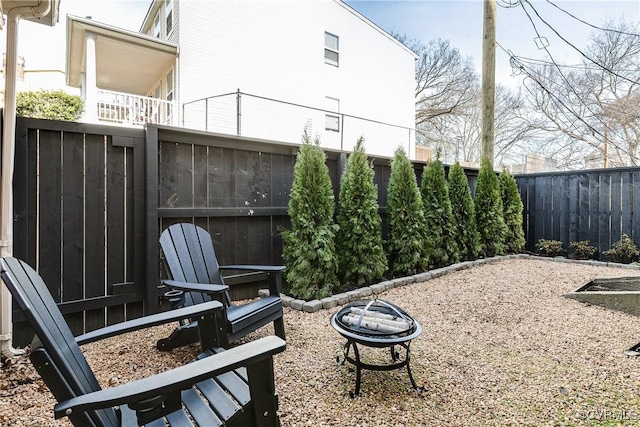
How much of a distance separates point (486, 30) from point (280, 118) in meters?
5.51

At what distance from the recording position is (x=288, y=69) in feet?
33.8

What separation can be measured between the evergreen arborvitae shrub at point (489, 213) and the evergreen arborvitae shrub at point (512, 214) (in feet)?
1.26

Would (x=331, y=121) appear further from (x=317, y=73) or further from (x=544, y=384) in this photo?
(x=544, y=384)

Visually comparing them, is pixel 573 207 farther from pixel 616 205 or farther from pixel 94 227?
pixel 94 227

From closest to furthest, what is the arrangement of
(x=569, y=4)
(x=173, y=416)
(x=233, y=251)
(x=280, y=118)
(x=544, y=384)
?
1. (x=173, y=416)
2. (x=544, y=384)
3. (x=233, y=251)
4. (x=569, y=4)
5. (x=280, y=118)

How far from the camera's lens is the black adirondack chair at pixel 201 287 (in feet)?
7.10

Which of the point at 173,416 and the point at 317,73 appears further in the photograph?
the point at 317,73

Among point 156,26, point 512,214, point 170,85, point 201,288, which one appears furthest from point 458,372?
point 156,26

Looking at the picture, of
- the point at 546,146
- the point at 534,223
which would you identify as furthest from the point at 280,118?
the point at 546,146

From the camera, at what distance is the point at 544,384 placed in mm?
2062

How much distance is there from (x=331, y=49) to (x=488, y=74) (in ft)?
20.1

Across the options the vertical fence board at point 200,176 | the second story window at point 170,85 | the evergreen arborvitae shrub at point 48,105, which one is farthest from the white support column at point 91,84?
A: the vertical fence board at point 200,176

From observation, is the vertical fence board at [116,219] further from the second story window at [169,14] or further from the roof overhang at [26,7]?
the second story window at [169,14]

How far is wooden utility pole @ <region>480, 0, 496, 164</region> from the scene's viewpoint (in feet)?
21.2
